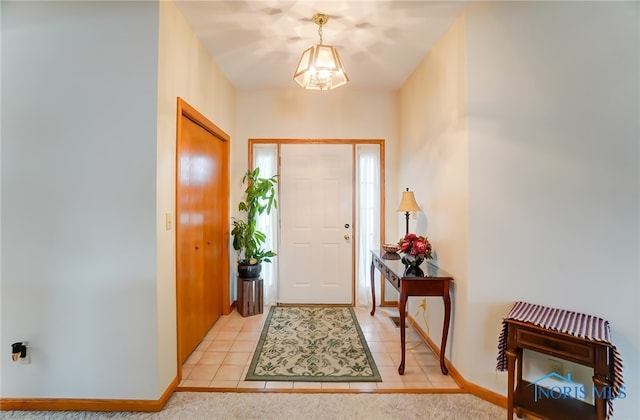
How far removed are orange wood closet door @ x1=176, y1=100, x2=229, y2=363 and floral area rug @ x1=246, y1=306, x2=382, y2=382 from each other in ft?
2.03

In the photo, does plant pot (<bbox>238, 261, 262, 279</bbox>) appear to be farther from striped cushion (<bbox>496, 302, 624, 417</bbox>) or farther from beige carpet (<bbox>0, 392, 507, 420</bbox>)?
striped cushion (<bbox>496, 302, 624, 417</bbox>)

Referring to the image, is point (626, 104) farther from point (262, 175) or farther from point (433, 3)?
point (262, 175)

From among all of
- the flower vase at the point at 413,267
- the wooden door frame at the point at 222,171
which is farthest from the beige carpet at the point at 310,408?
the flower vase at the point at 413,267

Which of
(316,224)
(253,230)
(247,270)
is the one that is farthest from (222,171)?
(316,224)

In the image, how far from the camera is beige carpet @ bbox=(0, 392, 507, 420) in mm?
1764

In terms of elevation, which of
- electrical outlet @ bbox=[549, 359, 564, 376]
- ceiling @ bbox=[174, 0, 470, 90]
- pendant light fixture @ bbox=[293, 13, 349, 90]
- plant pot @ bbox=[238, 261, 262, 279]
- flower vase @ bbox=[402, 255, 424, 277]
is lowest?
electrical outlet @ bbox=[549, 359, 564, 376]

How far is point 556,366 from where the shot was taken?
1778 millimetres

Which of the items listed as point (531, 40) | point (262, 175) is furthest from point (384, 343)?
point (531, 40)

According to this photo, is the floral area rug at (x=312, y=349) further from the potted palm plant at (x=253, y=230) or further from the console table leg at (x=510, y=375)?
the console table leg at (x=510, y=375)

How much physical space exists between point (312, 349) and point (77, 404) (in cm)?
164

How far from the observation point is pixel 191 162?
2.45 m

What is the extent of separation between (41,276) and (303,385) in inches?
73.0

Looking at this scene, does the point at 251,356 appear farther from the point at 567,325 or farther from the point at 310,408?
the point at 567,325

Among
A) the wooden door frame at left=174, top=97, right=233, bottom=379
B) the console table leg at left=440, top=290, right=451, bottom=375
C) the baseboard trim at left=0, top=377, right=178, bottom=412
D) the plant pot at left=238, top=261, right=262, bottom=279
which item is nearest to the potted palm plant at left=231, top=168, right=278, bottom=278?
the plant pot at left=238, top=261, right=262, bottom=279
